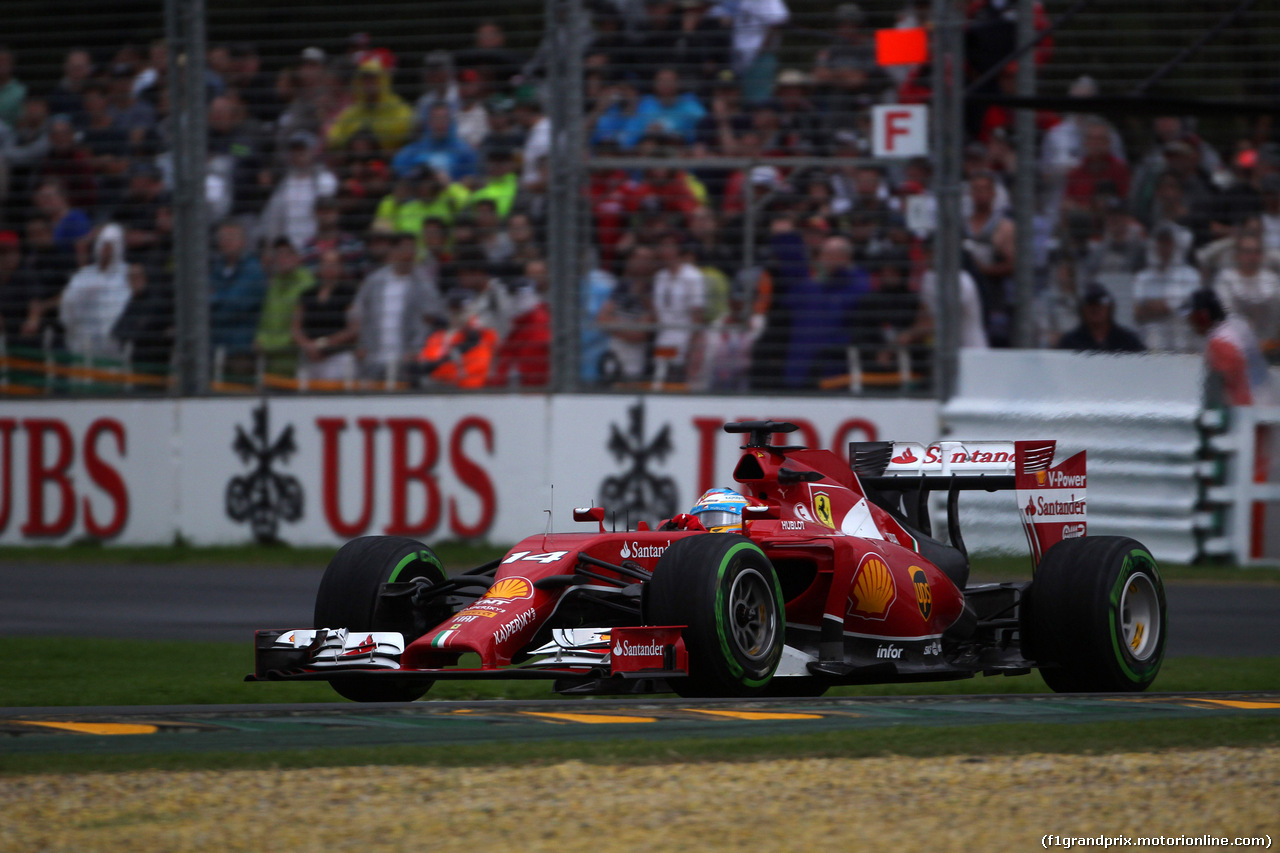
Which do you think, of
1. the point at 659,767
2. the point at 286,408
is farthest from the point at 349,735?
the point at 286,408

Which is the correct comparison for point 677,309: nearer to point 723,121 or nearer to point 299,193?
point 723,121

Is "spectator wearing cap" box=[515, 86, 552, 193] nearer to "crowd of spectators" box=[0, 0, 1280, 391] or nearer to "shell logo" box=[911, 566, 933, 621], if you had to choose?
"crowd of spectators" box=[0, 0, 1280, 391]

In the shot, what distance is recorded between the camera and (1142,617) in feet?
23.8

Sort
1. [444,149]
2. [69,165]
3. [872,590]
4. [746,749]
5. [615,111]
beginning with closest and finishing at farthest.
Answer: [746,749] < [872,590] < [615,111] < [444,149] < [69,165]

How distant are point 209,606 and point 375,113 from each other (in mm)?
4674

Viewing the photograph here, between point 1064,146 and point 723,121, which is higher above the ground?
point 723,121

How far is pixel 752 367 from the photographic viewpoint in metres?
12.7

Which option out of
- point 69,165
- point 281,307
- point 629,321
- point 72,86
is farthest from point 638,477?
point 72,86

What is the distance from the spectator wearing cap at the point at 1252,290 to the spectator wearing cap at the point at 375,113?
5.83m

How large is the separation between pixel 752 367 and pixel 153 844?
899cm

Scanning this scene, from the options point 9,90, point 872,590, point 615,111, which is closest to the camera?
point 872,590

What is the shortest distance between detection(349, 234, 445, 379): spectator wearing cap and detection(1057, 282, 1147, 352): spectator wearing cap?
14.5 ft

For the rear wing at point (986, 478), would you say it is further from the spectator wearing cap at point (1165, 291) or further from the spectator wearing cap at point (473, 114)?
the spectator wearing cap at point (473, 114)

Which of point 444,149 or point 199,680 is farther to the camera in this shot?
point 444,149
